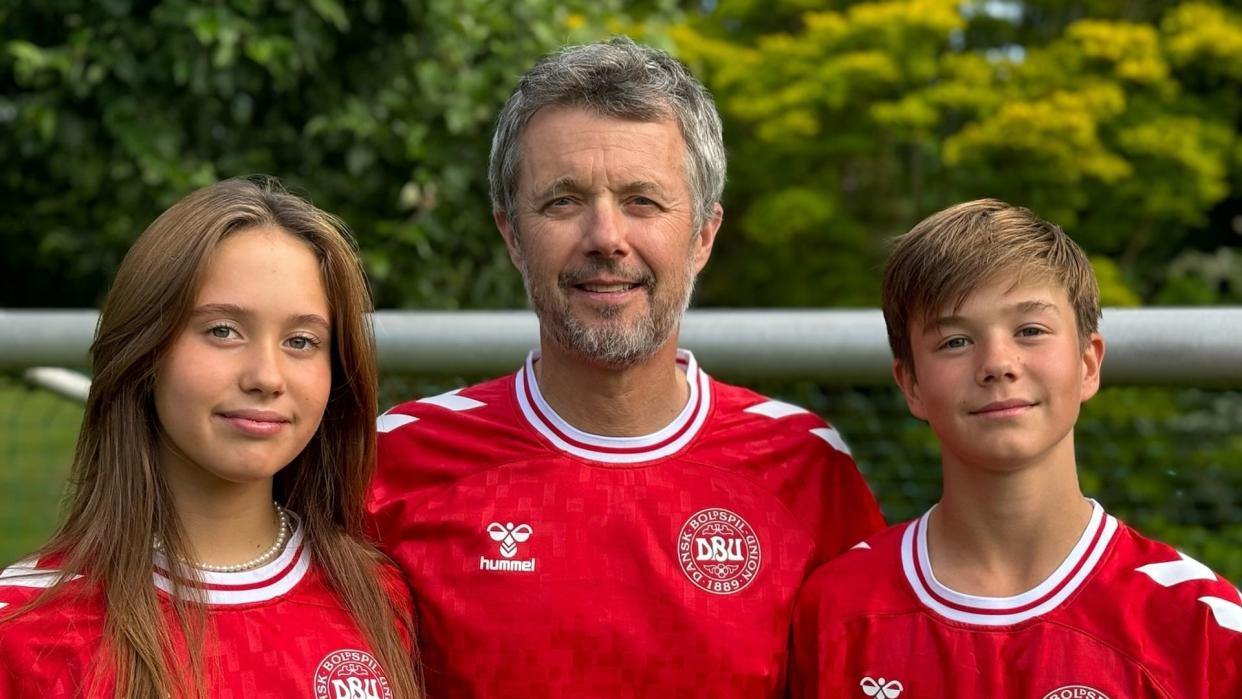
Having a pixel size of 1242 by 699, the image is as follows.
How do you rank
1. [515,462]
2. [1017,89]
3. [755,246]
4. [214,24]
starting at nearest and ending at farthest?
[515,462] → [214,24] → [1017,89] → [755,246]

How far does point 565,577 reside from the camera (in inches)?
110

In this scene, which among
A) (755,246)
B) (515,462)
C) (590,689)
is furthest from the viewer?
(755,246)

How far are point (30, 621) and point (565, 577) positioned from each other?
38.1 inches

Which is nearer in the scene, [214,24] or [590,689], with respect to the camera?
[590,689]

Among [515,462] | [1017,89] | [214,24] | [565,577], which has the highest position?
[1017,89]

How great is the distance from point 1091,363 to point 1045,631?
53 centimetres

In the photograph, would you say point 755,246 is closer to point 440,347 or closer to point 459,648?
point 440,347

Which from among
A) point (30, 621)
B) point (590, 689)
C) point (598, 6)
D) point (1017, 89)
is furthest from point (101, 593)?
point (1017, 89)

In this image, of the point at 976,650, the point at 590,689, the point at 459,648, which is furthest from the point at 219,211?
the point at 976,650

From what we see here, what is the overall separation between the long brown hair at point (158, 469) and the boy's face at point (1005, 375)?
108 centimetres

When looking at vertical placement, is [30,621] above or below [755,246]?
below

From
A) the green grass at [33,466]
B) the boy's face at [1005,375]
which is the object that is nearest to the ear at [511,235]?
the boy's face at [1005,375]

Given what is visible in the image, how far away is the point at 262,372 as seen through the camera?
246cm

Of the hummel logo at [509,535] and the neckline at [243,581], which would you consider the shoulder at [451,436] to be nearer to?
the hummel logo at [509,535]
